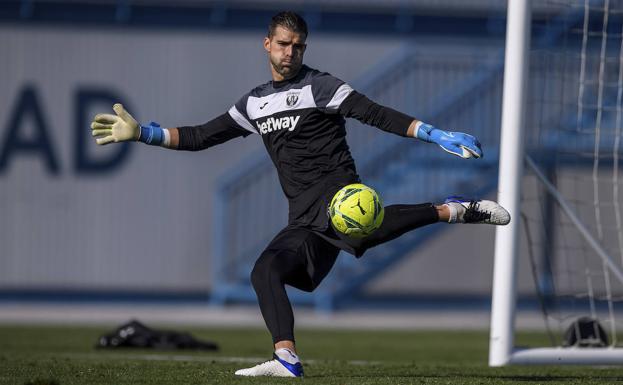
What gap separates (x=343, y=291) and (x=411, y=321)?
1.80m

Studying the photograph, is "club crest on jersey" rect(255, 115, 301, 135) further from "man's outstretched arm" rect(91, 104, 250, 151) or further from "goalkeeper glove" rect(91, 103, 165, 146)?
"goalkeeper glove" rect(91, 103, 165, 146)

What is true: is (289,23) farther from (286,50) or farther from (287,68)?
(287,68)

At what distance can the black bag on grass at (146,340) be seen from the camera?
1200 centimetres

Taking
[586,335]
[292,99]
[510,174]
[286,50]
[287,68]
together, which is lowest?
[586,335]

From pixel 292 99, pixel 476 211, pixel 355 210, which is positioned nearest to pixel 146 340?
pixel 292 99

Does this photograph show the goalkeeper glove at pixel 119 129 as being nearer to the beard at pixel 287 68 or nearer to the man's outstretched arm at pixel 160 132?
the man's outstretched arm at pixel 160 132

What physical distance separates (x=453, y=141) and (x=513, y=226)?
7.13 ft

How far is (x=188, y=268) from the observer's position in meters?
22.5

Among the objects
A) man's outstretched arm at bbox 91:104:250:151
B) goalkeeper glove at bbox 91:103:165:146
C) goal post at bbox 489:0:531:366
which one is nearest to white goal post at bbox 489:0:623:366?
goal post at bbox 489:0:531:366

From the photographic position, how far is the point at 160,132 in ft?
25.5

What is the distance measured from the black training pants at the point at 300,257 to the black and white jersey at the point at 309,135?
0.13 meters

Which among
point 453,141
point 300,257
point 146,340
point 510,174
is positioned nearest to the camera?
point 453,141

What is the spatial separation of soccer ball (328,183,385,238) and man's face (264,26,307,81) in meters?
0.86

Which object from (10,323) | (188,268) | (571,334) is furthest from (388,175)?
(571,334)
